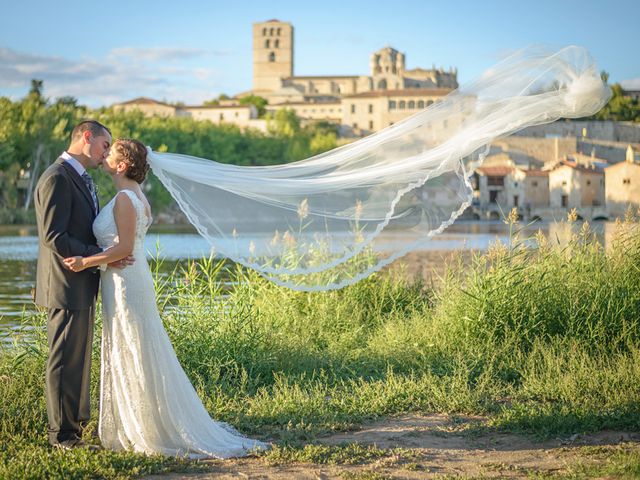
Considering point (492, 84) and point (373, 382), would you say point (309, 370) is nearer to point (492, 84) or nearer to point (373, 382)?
point (373, 382)

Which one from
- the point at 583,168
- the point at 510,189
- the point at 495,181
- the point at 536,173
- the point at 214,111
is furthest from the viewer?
the point at 214,111

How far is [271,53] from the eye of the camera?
442 feet

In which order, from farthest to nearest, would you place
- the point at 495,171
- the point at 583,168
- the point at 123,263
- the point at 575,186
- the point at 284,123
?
the point at 284,123 < the point at 495,171 < the point at 583,168 < the point at 575,186 < the point at 123,263

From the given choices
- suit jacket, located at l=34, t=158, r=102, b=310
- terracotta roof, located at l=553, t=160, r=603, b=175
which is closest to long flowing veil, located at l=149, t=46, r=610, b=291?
suit jacket, located at l=34, t=158, r=102, b=310

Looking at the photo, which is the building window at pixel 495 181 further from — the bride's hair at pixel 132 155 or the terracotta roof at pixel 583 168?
the bride's hair at pixel 132 155

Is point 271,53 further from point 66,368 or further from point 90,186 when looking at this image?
point 66,368

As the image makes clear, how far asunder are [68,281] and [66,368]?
438mm

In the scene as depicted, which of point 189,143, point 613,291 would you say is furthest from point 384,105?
point 613,291

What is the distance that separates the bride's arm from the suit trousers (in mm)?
260

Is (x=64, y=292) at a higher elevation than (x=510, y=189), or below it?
below

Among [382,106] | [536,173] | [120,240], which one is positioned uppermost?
[382,106]

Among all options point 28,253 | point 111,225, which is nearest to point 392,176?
point 111,225

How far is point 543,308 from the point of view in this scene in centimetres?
657

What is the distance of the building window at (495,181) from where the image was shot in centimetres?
7644
